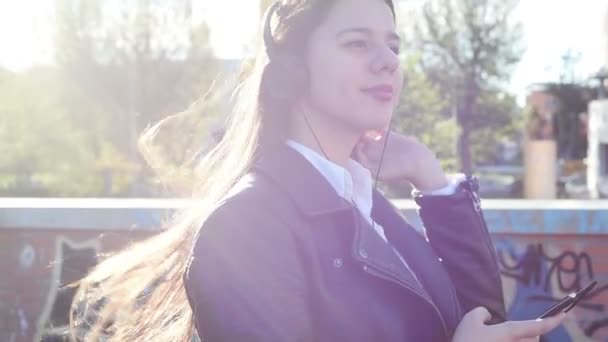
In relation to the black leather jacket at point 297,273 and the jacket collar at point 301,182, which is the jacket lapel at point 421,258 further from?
the jacket collar at point 301,182

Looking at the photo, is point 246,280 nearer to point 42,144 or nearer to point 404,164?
point 404,164

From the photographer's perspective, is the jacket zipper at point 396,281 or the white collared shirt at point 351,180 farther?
the white collared shirt at point 351,180

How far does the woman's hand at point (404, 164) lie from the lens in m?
2.36

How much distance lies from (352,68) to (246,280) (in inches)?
23.2

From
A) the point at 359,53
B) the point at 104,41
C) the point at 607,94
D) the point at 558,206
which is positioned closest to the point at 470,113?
the point at 607,94

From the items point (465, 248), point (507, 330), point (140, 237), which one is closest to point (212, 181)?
point (465, 248)

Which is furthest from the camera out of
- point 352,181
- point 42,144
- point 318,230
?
point 42,144

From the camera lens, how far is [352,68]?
1.82m

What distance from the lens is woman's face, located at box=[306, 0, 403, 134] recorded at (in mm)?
1828

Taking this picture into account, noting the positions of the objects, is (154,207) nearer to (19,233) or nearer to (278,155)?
(19,233)

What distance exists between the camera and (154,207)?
4.02m

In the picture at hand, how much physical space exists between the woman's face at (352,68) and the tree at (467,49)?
32066 mm

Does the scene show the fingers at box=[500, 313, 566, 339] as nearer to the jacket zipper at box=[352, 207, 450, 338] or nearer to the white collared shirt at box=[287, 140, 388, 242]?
the jacket zipper at box=[352, 207, 450, 338]

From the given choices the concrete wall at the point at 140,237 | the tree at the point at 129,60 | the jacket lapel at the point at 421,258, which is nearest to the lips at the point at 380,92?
the jacket lapel at the point at 421,258
